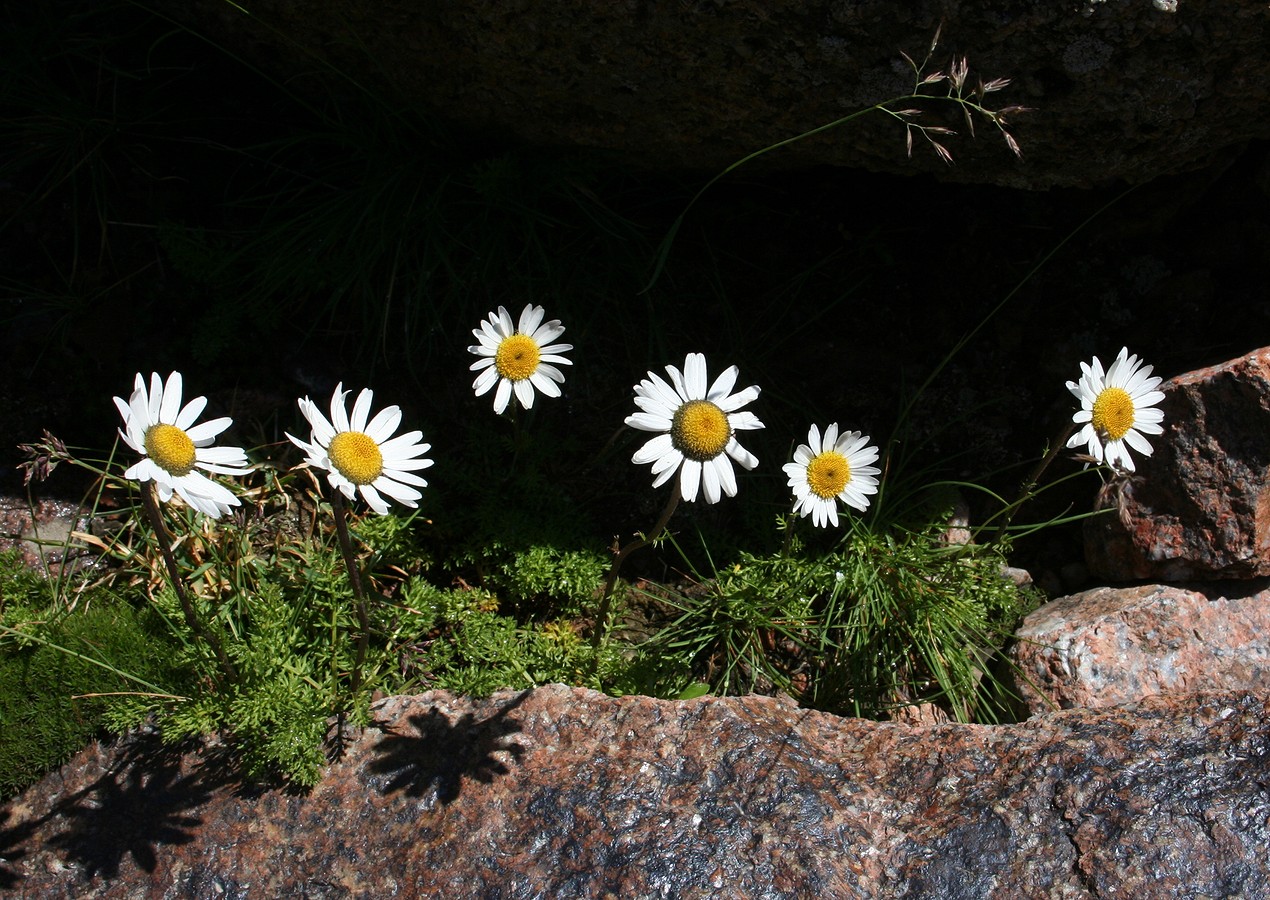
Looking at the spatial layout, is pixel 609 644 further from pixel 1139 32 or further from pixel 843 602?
pixel 1139 32

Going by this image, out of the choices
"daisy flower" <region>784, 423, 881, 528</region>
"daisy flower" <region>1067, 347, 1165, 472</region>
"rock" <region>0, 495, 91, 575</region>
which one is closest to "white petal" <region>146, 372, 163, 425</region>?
"rock" <region>0, 495, 91, 575</region>

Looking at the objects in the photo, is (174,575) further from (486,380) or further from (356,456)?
(486,380)

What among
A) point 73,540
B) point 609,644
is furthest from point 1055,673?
point 73,540

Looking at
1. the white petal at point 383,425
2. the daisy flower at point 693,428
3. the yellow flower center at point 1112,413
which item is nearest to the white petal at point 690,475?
the daisy flower at point 693,428

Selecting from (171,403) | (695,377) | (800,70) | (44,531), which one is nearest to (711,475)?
(695,377)

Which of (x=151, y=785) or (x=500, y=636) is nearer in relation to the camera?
(x=151, y=785)

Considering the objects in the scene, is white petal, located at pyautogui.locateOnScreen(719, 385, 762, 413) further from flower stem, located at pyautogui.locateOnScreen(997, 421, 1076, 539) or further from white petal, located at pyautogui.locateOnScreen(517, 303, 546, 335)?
flower stem, located at pyautogui.locateOnScreen(997, 421, 1076, 539)
